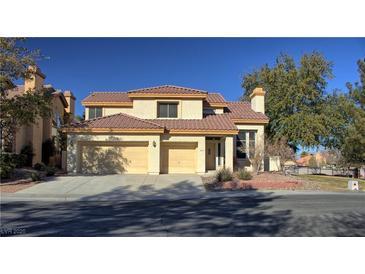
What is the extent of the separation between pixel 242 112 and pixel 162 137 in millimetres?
8404

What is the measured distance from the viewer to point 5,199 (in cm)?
1320

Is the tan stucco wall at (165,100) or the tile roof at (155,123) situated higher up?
the tan stucco wall at (165,100)

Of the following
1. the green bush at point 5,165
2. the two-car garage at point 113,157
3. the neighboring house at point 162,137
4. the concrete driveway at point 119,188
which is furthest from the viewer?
the two-car garage at point 113,157

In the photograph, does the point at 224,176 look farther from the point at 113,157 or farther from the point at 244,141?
the point at 244,141

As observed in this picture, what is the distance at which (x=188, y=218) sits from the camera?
9414 millimetres

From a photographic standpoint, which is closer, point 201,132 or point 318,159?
point 201,132

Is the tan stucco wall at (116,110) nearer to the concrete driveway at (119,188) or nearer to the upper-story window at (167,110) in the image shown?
the upper-story window at (167,110)

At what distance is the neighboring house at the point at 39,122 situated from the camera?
20906 mm

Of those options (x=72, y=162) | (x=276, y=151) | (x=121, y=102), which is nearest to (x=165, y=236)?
(x=72, y=162)

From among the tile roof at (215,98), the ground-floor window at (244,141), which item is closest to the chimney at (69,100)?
the tile roof at (215,98)

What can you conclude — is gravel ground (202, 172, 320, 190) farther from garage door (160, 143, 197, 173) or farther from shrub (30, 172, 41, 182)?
shrub (30, 172, 41, 182)

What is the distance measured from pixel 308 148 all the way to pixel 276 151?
11136mm

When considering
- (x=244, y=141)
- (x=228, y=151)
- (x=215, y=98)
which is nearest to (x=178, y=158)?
(x=228, y=151)

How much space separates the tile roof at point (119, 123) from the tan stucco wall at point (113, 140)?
640 mm
